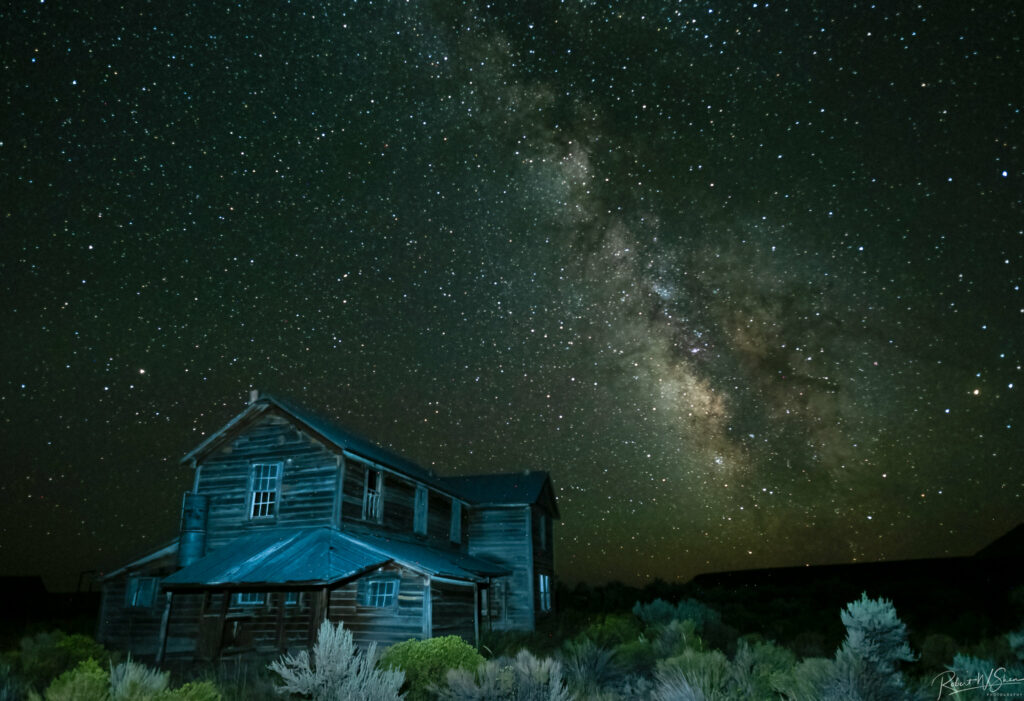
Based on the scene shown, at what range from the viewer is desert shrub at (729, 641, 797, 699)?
9664mm

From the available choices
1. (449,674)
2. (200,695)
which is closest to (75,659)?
(200,695)

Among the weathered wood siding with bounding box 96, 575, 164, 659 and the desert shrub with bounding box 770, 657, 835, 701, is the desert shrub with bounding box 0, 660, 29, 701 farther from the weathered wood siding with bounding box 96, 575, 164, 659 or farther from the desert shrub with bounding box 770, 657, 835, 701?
the desert shrub with bounding box 770, 657, 835, 701

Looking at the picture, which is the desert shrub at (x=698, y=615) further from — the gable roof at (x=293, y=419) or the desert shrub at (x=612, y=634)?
the gable roof at (x=293, y=419)

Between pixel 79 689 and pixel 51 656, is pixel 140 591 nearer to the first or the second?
pixel 51 656

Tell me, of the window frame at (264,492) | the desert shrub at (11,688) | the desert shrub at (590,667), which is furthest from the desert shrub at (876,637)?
the window frame at (264,492)

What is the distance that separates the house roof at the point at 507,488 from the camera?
29.2m

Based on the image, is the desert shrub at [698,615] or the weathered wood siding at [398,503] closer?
the desert shrub at [698,615]

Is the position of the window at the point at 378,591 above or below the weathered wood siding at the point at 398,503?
below

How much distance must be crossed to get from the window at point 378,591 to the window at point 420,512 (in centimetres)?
585

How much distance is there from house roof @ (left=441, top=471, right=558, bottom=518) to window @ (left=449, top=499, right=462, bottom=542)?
676 mm

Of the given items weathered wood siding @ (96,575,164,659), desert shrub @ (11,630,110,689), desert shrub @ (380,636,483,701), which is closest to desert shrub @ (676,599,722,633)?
desert shrub @ (380,636,483,701)

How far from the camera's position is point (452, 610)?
61.4 ft

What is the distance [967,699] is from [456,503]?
20887 millimetres

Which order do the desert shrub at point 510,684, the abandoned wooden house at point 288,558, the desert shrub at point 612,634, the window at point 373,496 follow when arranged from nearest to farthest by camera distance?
the desert shrub at point 510,684 → the abandoned wooden house at point 288,558 → the desert shrub at point 612,634 → the window at point 373,496
